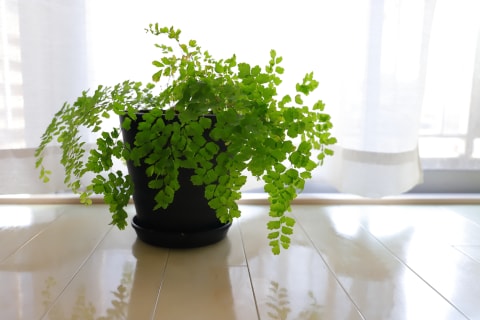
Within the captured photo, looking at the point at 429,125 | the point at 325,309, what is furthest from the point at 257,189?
the point at 325,309

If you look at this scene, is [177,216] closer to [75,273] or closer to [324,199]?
[75,273]

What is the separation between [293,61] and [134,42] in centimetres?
Answer: 46

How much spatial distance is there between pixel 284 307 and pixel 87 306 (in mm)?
330

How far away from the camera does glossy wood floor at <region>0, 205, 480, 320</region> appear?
30.0 inches

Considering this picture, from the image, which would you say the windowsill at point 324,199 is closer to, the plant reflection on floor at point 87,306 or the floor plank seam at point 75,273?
the floor plank seam at point 75,273

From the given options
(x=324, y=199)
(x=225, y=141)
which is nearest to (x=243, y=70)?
(x=225, y=141)

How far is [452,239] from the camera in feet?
3.78

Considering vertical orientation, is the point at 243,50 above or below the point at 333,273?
above

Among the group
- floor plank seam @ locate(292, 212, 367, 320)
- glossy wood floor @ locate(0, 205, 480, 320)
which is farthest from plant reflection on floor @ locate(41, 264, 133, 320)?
floor plank seam @ locate(292, 212, 367, 320)

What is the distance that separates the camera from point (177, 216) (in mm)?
988

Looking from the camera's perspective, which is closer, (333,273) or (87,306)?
(87,306)

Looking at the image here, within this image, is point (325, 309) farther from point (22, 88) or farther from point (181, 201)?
point (22, 88)

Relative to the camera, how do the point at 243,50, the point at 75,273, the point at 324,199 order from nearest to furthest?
the point at 75,273
the point at 243,50
the point at 324,199

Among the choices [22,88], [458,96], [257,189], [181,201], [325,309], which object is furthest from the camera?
[257,189]
